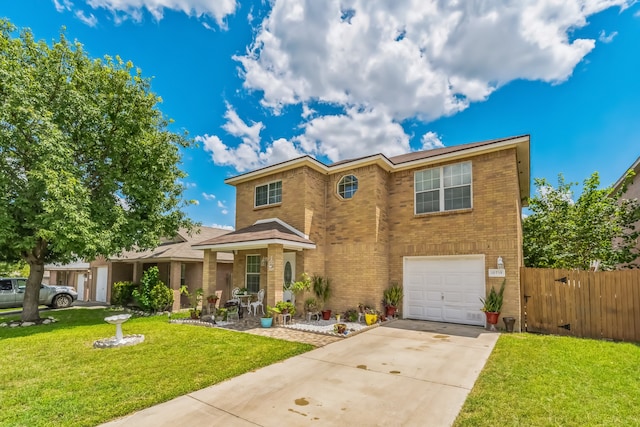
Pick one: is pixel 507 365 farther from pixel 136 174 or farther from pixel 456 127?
pixel 136 174

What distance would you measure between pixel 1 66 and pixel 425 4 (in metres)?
13.0

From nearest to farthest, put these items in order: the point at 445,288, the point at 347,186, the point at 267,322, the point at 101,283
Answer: the point at 267,322 < the point at 445,288 < the point at 347,186 < the point at 101,283

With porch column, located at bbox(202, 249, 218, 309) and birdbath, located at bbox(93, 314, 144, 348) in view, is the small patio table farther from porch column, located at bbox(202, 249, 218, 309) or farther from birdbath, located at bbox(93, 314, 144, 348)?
birdbath, located at bbox(93, 314, 144, 348)

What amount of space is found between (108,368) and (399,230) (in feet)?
31.8

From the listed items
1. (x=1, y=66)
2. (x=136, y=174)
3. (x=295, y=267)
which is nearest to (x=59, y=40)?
(x=1, y=66)

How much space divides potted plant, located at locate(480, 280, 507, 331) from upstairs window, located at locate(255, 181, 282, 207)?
28.3 feet

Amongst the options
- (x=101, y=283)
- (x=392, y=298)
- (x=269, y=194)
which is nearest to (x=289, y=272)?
(x=269, y=194)

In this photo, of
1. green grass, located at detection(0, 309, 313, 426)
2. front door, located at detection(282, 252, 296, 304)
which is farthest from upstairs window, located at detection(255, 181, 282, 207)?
green grass, located at detection(0, 309, 313, 426)

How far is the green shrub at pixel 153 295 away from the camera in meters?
14.0

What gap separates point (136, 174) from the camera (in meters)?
12.9

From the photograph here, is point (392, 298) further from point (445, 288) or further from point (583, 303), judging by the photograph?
point (583, 303)

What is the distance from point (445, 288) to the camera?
36.2ft

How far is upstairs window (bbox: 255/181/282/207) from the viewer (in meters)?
13.6

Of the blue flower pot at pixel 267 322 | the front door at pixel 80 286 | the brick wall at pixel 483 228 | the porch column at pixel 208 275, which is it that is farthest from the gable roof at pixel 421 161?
the front door at pixel 80 286
